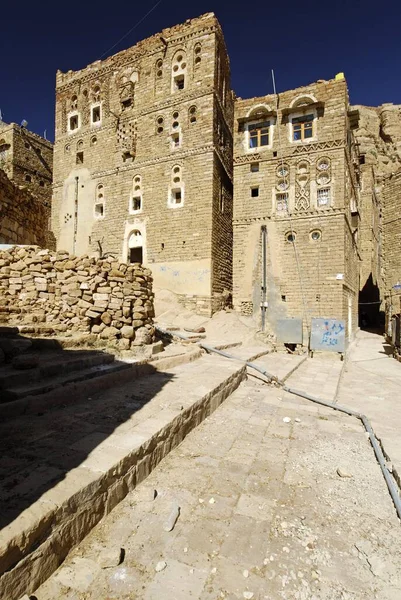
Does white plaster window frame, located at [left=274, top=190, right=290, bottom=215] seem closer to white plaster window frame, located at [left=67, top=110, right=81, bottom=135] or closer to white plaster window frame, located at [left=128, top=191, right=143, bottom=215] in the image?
white plaster window frame, located at [left=128, top=191, right=143, bottom=215]

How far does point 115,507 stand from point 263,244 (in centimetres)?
1513

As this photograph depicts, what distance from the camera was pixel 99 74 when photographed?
814 inches

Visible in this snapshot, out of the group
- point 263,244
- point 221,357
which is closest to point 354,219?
point 263,244

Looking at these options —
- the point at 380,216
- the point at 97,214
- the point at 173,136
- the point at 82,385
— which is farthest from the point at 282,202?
the point at 380,216

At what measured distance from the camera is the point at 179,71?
59.0 ft

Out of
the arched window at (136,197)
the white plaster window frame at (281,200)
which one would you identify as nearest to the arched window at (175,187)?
the arched window at (136,197)

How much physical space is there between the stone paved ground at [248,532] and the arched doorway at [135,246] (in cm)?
1557

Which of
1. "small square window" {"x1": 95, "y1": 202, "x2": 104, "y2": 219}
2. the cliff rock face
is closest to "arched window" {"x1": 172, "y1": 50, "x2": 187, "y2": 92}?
"small square window" {"x1": 95, "y1": 202, "x2": 104, "y2": 219}

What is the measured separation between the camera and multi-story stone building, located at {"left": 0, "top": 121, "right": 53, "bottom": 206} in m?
25.4

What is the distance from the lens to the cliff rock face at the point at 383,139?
33.5m

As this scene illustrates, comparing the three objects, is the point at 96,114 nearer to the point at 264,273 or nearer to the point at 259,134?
the point at 259,134

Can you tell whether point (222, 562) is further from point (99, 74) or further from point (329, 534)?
point (99, 74)

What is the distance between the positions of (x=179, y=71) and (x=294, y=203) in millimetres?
10126

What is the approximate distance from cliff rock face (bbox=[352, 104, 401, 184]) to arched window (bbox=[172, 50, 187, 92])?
78.6 feet
